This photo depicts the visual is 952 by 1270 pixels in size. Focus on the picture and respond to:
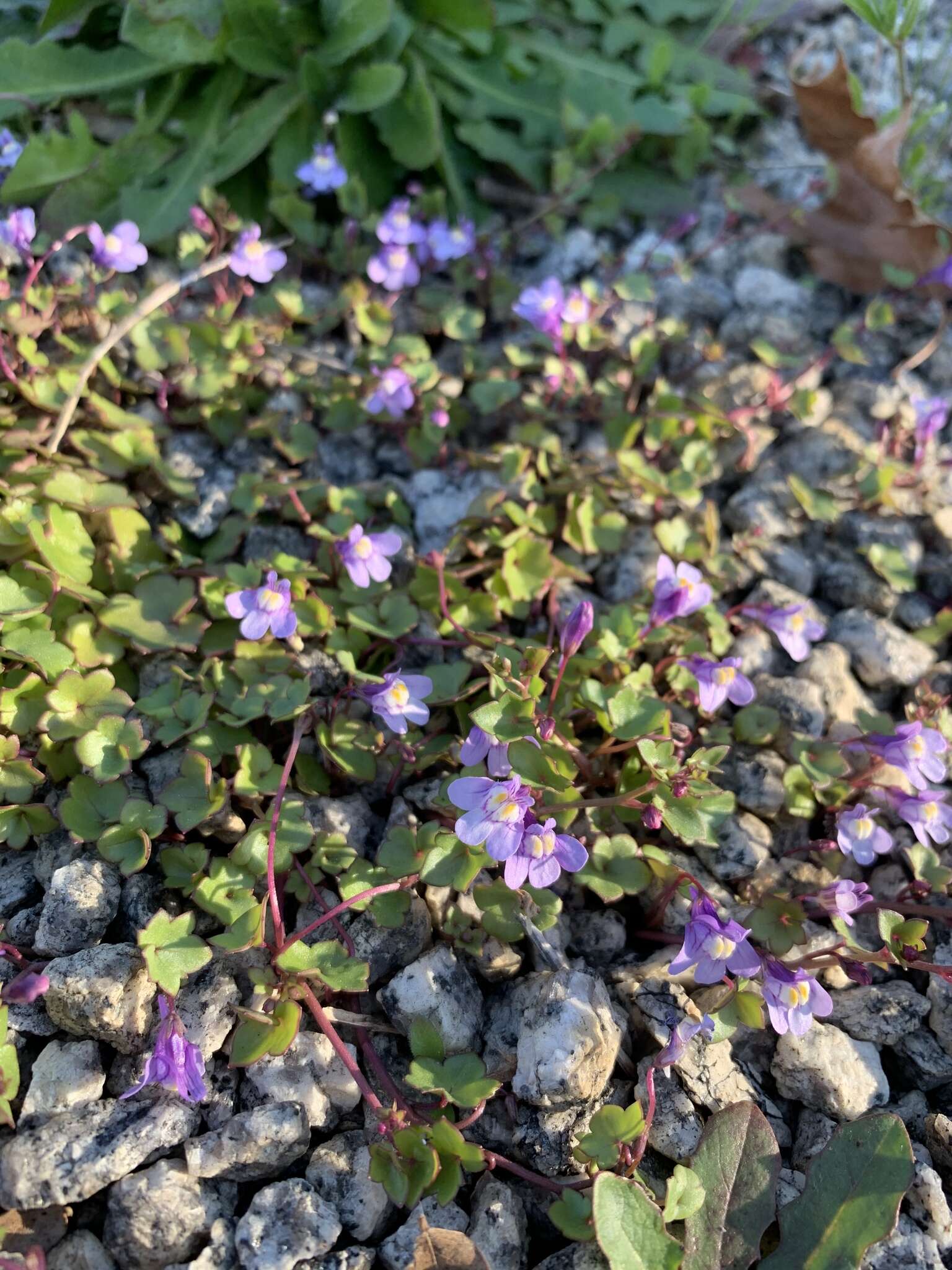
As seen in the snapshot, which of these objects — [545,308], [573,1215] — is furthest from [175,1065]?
[545,308]

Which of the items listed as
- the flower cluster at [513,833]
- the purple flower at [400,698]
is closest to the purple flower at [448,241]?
the purple flower at [400,698]

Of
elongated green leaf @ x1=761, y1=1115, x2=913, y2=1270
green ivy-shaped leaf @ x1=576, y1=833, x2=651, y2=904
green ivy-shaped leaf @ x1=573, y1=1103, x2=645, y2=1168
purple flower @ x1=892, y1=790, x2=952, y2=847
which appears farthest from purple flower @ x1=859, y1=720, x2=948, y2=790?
green ivy-shaped leaf @ x1=573, y1=1103, x2=645, y2=1168

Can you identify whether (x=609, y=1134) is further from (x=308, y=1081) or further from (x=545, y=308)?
(x=545, y=308)

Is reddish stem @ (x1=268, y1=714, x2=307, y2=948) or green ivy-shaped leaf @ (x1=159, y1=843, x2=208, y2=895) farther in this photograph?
green ivy-shaped leaf @ (x1=159, y1=843, x2=208, y2=895)

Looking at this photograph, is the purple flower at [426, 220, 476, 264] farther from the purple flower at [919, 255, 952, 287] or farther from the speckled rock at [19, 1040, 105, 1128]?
the speckled rock at [19, 1040, 105, 1128]

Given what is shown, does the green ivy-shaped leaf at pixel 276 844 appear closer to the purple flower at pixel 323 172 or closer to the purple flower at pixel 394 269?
the purple flower at pixel 394 269

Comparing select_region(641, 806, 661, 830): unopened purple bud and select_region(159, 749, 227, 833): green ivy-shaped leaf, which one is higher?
select_region(641, 806, 661, 830): unopened purple bud
